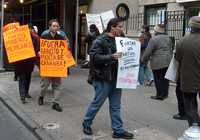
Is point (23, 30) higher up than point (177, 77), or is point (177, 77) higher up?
point (23, 30)

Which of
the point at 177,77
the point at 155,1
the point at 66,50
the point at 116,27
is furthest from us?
the point at 155,1

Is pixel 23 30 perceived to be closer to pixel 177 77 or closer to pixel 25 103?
pixel 25 103

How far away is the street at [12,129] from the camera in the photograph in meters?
7.58

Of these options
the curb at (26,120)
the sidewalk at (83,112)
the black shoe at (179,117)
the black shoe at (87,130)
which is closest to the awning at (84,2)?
the sidewalk at (83,112)

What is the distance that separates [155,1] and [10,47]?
21.4ft

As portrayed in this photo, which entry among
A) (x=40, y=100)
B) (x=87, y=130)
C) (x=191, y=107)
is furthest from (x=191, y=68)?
(x=40, y=100)

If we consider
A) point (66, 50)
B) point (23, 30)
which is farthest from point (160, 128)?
point (23, 30)

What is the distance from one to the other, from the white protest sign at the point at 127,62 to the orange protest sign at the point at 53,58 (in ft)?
8.10

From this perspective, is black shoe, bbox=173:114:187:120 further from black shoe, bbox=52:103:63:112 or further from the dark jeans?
the dark jeans

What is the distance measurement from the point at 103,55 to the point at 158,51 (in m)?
4.17

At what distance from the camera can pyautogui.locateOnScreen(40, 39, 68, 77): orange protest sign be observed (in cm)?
910

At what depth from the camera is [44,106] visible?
958 centimetres

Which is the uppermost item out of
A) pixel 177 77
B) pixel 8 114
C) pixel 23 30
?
pixel 23 30

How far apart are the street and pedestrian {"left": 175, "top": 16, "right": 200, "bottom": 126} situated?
2.56 meters
